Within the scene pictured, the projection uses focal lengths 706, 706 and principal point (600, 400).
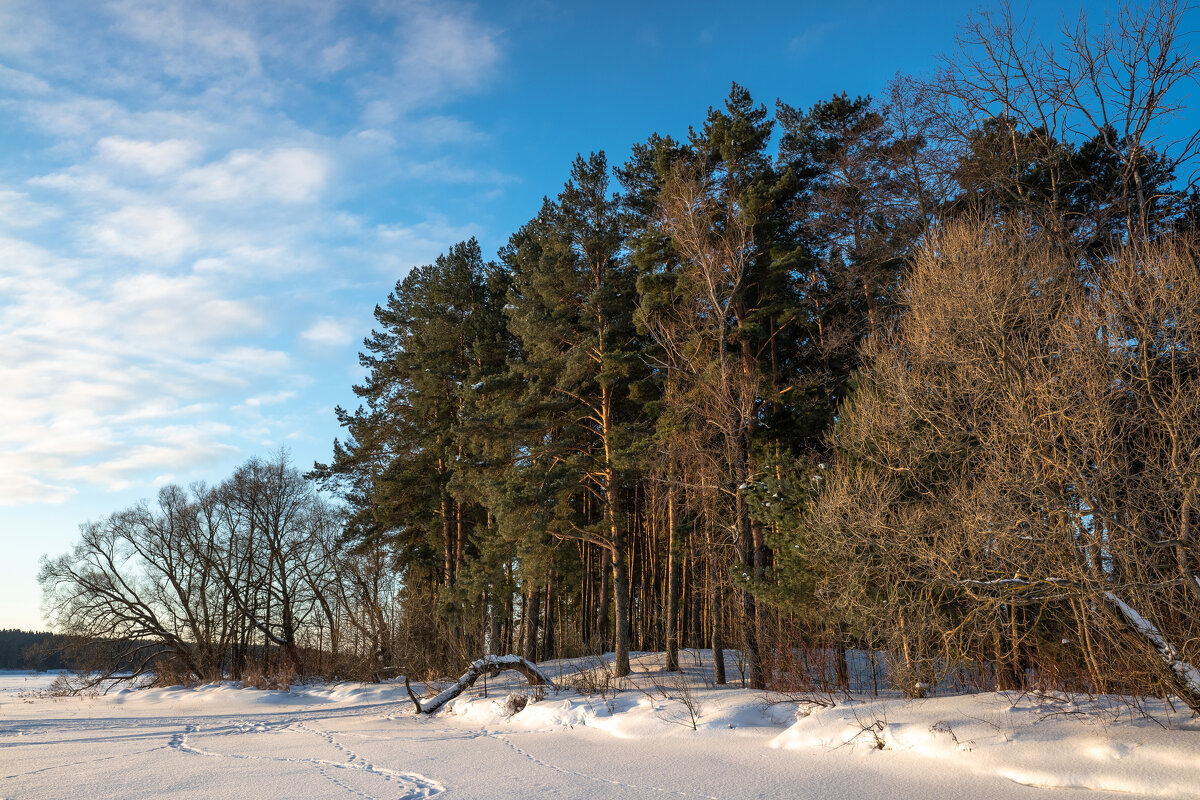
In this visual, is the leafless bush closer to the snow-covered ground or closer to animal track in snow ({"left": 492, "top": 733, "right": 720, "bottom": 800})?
the snow-covered ground

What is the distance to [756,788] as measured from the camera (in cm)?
718

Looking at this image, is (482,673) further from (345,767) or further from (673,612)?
(345,767)

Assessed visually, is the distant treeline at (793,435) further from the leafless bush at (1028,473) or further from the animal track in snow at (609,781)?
the animal track in snow at (609,781)

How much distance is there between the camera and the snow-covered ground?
23.3 feet

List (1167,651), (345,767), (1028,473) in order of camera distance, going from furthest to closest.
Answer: (1028,473)
(345,767)
(1167,651)

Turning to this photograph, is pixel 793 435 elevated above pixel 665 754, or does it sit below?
above

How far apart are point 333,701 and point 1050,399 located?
68.4 ft

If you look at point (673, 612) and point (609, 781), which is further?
point (673, 612)

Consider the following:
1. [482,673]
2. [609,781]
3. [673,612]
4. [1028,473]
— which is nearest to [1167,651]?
[1028,473]

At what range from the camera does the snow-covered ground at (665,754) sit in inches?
279

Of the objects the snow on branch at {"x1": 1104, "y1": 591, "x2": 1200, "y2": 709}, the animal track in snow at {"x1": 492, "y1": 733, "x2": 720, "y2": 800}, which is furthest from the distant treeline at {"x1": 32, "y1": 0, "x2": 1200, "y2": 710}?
the animal track in snow at {"x1": 492, "y1": 733, "x2": 720, "y2": 800}

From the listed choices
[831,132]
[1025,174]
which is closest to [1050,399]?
[1025,174]

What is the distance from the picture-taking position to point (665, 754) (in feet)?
30.2

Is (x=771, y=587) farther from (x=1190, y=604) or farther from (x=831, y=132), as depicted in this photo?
(x=831, y=132)
